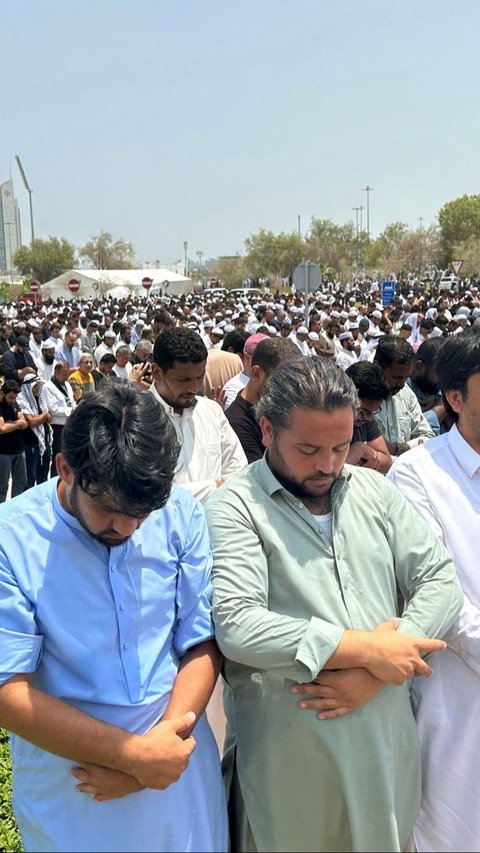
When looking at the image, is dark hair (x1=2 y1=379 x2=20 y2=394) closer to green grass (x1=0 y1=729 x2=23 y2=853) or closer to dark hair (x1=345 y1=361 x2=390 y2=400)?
green grass (x1=0 y1=729 x2=23 y2=853)

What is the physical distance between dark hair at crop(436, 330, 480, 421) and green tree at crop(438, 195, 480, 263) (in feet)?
214

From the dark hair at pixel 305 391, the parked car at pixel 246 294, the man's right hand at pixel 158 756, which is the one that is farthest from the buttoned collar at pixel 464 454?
the parked car at pixel 246 294

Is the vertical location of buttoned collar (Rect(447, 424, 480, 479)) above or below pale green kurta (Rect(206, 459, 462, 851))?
above

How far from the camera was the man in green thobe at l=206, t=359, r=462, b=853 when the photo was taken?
1711mm

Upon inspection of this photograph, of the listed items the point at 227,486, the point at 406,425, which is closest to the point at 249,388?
the point at 406,425

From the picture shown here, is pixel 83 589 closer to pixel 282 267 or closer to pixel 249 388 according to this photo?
pixel 249 388

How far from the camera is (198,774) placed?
1.77 meters

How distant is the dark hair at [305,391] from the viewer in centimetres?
195

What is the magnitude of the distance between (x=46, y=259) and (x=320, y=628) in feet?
267

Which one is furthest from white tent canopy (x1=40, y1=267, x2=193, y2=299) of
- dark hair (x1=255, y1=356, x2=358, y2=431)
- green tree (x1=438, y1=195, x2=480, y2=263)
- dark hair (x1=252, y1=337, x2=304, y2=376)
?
dark hair (x1=255, y1=356, x2=358, y2=431)

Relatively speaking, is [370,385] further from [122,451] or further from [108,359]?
[108,359]

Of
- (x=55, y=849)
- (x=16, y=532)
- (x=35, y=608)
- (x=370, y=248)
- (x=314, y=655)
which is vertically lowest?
(x=55, y=849)

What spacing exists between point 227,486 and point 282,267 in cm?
7209

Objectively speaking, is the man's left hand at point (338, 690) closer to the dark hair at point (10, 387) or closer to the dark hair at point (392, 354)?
the dark hair at point (392, 354)
